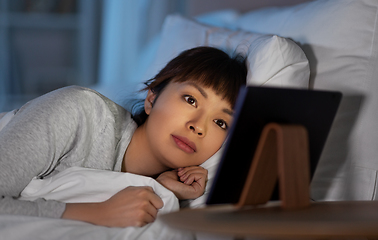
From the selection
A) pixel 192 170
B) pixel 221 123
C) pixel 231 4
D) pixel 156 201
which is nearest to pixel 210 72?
pixel 221 123

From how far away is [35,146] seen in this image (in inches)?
36.5

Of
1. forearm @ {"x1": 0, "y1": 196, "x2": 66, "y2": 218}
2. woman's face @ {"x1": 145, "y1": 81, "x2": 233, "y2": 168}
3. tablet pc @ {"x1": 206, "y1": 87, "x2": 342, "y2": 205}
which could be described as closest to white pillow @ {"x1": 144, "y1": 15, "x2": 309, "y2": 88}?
woman's face @ {"x1": 145, "y1": 81, "x2": 233, "y2": 168}

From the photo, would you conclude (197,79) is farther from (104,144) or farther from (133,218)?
(133,218)

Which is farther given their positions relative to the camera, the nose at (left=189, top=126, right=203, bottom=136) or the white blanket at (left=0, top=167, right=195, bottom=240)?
the nose at (left=189, top=126, right=203, bottom=136)

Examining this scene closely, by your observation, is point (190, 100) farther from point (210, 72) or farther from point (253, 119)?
point (253, 119)

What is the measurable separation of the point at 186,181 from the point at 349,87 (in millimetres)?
563

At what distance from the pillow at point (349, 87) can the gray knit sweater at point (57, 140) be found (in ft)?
2.12

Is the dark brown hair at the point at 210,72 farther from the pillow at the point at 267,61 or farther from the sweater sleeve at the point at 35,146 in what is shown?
the sweater sleeve at the point at 35,146

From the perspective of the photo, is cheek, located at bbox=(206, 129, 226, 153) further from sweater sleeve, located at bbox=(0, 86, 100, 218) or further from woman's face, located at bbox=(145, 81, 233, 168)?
sweater sleeve, located at bbox=(0, 86, 100, 218)

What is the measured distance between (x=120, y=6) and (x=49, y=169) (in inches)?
93.1

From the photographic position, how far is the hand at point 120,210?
2.82 ft

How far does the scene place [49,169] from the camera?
104cm

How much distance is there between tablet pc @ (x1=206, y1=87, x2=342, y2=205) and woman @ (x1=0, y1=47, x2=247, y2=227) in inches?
11.7

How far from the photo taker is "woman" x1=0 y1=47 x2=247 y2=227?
88cm
